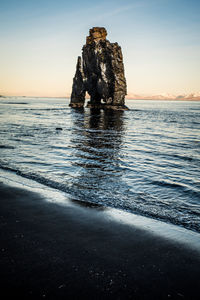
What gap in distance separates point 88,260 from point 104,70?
7444 cm

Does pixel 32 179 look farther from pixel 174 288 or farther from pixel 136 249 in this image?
pixel 174 288

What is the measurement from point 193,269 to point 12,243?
306 cm

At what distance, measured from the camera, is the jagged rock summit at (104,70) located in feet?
229

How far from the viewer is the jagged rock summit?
69750mm

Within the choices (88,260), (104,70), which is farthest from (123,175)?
(104,70)

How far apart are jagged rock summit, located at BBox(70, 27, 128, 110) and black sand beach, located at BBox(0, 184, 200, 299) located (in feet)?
226

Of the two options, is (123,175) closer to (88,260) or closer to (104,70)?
(88,260)

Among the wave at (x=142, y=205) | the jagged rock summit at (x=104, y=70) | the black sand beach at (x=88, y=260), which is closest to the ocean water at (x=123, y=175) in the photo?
the wave at (x=142, y=205)

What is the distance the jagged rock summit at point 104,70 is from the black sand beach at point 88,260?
2714 inches

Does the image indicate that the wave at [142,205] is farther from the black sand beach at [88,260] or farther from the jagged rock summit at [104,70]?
the jagged rock summit at [104,70]

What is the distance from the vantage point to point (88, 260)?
10.4 ft

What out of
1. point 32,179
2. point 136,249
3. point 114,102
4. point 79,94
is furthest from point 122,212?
point 79,94

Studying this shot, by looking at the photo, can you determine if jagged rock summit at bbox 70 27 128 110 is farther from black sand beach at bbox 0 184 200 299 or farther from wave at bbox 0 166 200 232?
black sand beach at bbox 0 184 200 299

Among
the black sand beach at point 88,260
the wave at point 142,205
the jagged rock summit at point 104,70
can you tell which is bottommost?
the wave at point 142,205
